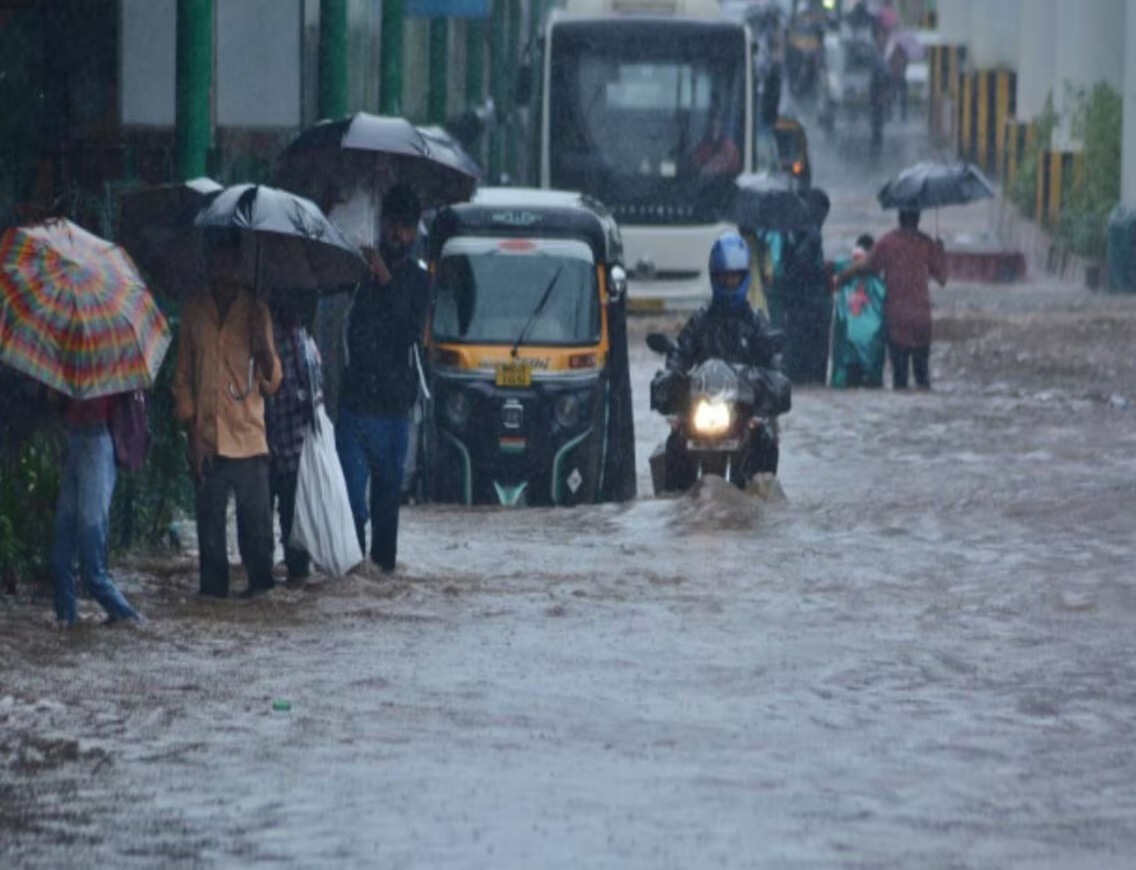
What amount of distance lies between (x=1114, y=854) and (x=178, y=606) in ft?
18.1

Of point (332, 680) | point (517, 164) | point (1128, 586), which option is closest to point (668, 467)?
point (1128, 586)

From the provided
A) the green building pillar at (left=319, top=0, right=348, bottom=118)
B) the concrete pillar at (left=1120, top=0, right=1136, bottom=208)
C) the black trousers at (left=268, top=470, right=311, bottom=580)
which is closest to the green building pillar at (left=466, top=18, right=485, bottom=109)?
the concrete pillar at (left=1120, top=0, right=1136, bottom=208)

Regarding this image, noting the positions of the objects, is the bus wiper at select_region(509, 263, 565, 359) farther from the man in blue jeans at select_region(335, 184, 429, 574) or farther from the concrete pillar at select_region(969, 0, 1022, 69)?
the concrete pillar at select_region(969, 0, 1022, 69)

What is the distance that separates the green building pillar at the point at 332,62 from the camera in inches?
824

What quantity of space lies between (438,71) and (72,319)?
18955 millimetres

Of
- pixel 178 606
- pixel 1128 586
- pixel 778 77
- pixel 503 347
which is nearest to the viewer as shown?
pixel 178 606

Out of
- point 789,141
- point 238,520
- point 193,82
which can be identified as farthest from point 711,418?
point 789,141

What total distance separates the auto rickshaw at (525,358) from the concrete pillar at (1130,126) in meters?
21.2

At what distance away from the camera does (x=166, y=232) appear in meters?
13.4

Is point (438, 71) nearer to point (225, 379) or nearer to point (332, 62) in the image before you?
point (332, 62)

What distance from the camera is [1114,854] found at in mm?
8625

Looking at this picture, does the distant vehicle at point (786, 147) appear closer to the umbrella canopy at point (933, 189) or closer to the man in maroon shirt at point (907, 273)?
the umbrella canopy at point (933, 189)

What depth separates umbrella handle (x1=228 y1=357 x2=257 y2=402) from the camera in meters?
12.9

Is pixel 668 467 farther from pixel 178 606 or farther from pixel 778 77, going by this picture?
pixel 778 77
